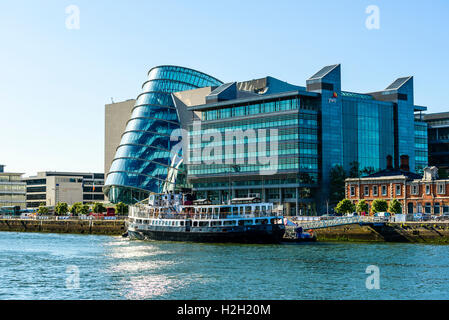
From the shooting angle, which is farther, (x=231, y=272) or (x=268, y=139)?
(x=268, y=139)

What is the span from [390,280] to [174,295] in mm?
17781

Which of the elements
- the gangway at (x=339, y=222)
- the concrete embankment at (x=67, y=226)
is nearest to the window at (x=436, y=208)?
the gangway at (x=339, y=222)

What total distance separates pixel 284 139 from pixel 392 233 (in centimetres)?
4731

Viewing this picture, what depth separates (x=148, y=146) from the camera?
6309 inches

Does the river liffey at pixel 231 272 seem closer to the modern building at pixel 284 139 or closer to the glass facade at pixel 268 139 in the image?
the glass facade at pixel 268 139

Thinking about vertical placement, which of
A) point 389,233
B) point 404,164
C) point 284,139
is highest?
point 284,139

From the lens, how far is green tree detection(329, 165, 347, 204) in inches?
5335

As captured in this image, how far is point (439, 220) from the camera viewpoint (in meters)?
89.6

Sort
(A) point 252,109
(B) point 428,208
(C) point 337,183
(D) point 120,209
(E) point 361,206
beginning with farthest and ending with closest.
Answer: (D) point 120,209
(A) point 252,109
(C) point 337,183
(E) point 361,206
(B) point 428,208

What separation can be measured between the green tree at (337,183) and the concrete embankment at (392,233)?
38668 mm
